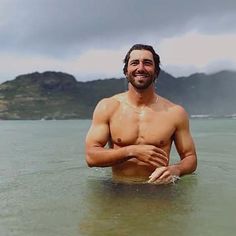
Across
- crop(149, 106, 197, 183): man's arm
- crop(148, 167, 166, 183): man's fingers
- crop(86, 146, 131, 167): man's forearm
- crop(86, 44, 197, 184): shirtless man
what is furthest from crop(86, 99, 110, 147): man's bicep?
crop(148, 167, 166, 183): man's fingers

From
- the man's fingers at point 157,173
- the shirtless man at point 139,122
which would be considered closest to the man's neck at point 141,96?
the shirtless man at point 139,122

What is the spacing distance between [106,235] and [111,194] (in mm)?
1709

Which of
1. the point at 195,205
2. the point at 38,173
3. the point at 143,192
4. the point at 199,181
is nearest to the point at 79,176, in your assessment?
the point at 38,173

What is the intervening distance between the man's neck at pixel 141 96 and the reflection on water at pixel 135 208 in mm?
1009

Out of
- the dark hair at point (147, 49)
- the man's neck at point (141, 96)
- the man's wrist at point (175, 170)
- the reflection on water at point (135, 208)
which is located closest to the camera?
the reflection on water at point (135, 208)

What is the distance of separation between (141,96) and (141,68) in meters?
0.42

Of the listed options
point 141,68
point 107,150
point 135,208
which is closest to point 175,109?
point 141,68

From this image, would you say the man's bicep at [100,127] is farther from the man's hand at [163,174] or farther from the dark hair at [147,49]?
the man's hand at [163,174]

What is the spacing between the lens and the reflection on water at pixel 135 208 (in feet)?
12.5

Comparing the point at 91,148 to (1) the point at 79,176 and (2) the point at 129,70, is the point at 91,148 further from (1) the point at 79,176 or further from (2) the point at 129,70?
(1) the point at 79,176

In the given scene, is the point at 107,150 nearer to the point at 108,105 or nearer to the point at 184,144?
the point at 108,105

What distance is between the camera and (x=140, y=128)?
18.5 feet

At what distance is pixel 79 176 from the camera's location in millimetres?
7449

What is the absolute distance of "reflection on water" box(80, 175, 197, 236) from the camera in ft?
12.5
